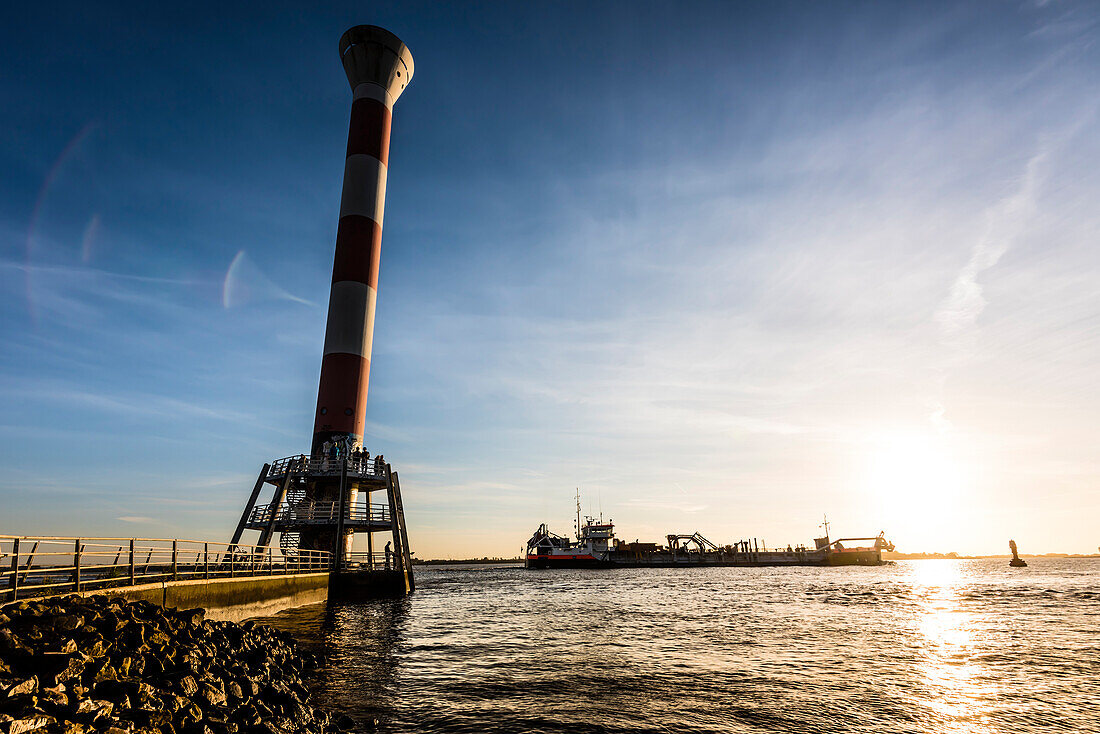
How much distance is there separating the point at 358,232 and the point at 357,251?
4.31 ft

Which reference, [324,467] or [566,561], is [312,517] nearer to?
[324,467]

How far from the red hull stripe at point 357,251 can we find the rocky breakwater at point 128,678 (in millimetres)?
26748

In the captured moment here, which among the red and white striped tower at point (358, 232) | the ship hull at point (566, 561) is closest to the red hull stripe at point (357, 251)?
the red and white striped tower at point (358, 232)

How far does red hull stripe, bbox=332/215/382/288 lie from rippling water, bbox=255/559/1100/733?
18.8m

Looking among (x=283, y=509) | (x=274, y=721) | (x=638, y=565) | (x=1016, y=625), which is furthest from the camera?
(x=638, y=565)

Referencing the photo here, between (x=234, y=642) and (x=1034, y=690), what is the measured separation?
606 inches

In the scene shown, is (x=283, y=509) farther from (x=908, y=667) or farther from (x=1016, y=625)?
(x=1016, y=625)

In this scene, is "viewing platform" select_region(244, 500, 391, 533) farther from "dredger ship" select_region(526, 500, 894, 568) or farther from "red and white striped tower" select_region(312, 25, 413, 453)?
"dredger ship" select_region(526, 500, 894, 568)

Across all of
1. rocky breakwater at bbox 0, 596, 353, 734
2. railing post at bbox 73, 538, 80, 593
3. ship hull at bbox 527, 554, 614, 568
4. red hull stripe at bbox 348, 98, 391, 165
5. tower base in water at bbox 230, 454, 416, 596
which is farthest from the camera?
ship hull at bbox 527, 554, 614, 568

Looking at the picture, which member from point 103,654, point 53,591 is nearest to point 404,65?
point 53,591

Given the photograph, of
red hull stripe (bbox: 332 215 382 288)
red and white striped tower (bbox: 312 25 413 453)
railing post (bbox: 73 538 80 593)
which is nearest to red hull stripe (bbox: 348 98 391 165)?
red and white striped tower (bbox: 312 25 413 453)

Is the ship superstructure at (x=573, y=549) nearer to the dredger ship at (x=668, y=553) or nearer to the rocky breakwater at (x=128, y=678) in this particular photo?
the dredger ship at (x=668, y=553)

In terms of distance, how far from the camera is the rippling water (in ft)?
30.0

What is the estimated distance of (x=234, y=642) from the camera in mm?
11094
